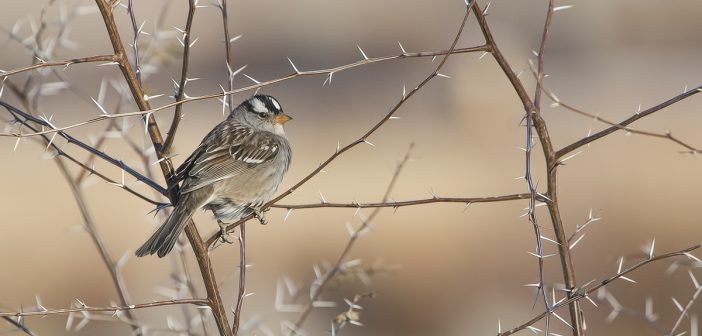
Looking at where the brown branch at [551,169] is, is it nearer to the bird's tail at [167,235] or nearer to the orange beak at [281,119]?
the bird's tail at [167,235]

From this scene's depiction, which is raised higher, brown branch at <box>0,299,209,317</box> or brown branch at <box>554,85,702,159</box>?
brown branch at <box>554,85,702,159</box>

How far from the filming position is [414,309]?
1083cm

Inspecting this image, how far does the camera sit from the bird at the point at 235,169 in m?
4.91

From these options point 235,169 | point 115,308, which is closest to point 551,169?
point 115,308

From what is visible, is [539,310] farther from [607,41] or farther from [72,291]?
[607,41]

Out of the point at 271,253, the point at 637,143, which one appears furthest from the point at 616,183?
the point at 271,253

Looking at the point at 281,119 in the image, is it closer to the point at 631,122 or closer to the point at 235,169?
the point at 235,169

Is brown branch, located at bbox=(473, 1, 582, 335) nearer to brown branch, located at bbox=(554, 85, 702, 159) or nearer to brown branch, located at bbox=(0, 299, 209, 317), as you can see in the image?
brown branch, located at bbox=(554, 85, 702, 159)

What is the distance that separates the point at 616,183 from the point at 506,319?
2.88m

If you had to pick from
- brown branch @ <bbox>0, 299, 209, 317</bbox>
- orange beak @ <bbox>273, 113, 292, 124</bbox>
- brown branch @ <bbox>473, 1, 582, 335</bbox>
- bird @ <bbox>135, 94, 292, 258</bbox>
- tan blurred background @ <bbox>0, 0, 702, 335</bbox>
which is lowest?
brown branch @ <bbox>0, 299, 209, 317</bbox>

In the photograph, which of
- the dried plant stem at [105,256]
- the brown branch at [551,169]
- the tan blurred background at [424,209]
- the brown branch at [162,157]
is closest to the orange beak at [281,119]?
the dried plant stem at [105,256]

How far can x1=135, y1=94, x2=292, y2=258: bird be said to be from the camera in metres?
4.91

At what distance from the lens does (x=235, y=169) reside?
18.0 ft

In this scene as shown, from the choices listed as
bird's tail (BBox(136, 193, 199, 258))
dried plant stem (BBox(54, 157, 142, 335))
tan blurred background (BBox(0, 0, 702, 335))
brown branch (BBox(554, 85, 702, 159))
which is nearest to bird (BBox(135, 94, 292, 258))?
bird's tail (BBox(136, 193, 199, 258))
